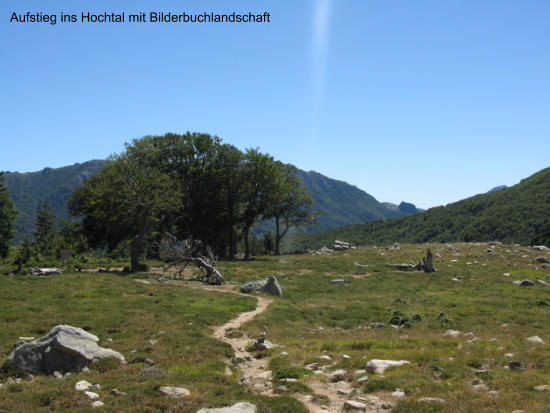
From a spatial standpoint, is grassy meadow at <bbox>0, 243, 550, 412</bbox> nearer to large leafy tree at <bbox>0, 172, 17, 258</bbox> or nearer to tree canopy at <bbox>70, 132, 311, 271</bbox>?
tree canopy at <bbox>70, 132, 311, 271</bbox>

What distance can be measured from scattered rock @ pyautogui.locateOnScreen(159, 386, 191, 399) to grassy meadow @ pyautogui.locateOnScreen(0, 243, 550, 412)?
0.25m

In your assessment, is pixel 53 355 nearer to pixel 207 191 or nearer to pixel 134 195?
pixel 134 195

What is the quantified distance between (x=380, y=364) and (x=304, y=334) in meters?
6.71

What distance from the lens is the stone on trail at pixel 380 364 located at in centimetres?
1188

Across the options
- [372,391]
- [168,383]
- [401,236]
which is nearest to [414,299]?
[372,391]

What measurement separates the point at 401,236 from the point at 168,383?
123 meters

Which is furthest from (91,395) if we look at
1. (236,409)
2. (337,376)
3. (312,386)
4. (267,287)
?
→ (267,287)

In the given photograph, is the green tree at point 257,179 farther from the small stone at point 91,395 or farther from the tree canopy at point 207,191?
the small stone at point 91,395

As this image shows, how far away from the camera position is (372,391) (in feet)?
34.6

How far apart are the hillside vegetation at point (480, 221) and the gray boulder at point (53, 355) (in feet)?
336

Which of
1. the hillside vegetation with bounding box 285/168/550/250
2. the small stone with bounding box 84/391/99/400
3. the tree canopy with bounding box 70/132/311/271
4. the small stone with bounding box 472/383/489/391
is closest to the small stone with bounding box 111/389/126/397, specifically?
the small stone with bounding box 84/391/99/400

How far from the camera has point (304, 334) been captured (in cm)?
1859

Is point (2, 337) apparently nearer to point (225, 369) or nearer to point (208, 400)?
A: point (225, 369)

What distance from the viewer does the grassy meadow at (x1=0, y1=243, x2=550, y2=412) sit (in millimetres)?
9828
